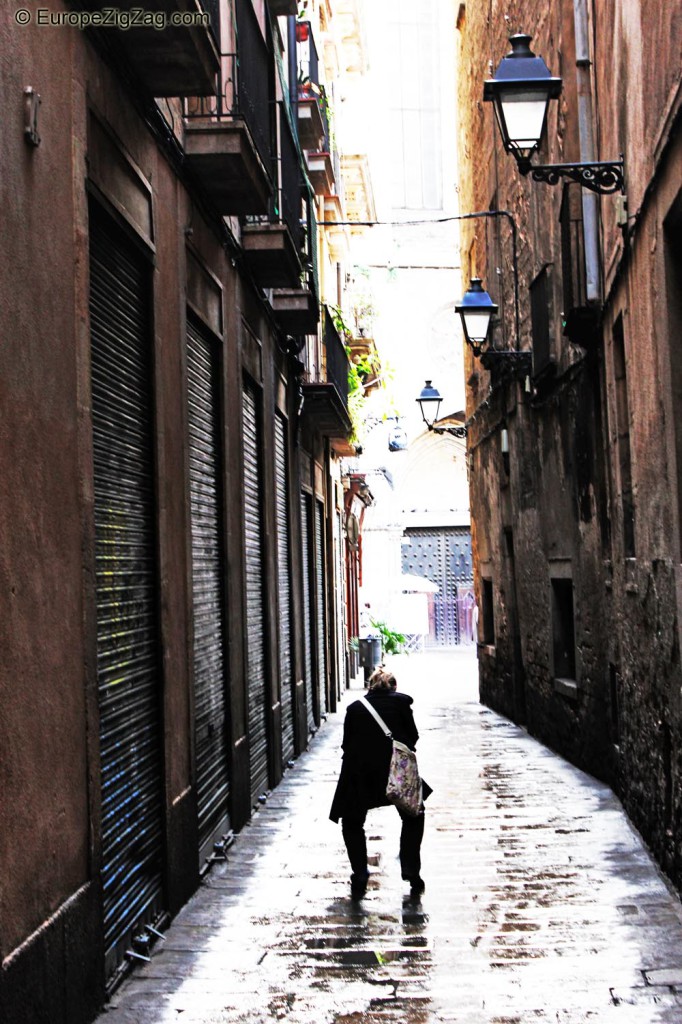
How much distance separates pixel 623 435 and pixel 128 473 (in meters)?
4.59

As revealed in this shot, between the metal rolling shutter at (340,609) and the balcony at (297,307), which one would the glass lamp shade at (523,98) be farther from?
the metal rolling shutter at (340,609)

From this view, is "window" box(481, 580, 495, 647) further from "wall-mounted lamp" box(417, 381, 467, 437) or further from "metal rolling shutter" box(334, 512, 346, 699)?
"metal rolling shutter" box(334, 512, 346, 699)

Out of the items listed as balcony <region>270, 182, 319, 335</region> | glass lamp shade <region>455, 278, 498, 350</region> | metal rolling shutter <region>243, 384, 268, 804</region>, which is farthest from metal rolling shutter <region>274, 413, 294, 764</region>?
glass lamp shade <region>455, 278, 498, 350</region>

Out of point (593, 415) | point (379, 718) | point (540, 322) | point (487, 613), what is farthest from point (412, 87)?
point (379, 718)

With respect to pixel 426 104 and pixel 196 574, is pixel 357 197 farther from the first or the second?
pixel 196 574

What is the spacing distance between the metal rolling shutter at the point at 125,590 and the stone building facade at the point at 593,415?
285 centimetres

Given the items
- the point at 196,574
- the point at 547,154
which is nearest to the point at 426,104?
the point at 547,154

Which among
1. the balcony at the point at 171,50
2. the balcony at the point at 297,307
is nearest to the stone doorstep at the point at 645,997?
the balcony at the point at 171,50

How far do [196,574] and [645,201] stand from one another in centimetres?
370

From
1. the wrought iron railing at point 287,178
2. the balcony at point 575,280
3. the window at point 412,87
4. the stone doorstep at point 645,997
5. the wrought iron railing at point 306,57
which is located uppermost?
the window at point 412,87

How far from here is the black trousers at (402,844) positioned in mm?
7996

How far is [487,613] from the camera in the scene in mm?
22109

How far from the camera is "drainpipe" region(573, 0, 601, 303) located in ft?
36.2

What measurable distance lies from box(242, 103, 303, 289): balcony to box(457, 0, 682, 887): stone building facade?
2390 mm
